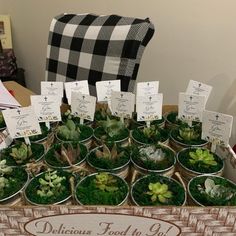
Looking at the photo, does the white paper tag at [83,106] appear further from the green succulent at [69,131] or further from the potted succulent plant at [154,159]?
the potted succulent plant at [154,159]

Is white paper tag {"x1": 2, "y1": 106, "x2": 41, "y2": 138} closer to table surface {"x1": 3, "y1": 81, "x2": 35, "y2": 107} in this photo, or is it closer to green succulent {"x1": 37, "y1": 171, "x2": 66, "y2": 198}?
green succulent {"x1": 37, "y1": 171, "x2": 66, "y2": 198}

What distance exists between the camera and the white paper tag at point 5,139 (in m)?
1.01

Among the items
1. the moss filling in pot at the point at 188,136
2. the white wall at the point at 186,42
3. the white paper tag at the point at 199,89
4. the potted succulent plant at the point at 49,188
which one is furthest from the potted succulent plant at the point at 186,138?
the white wall at the point at 186,42

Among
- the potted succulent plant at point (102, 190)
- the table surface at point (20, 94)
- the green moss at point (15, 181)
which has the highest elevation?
the potted succulent plant at point (102, 190)

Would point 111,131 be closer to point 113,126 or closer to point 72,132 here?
point 113,126

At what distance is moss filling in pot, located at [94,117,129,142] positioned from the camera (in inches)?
40.7

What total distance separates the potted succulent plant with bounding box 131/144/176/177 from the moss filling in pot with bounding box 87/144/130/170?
30mm

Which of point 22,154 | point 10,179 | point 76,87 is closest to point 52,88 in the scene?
point 76,87

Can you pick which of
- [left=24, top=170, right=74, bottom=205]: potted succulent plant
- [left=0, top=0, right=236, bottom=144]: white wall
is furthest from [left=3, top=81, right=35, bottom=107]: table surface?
[left=24, top=170, right=74, bottom=205]: potted succulent plant

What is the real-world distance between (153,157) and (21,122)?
1.38 feet

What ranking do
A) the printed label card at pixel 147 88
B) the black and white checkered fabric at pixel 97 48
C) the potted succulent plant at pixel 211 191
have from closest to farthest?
1. the potted succulent plant at pixel 211 191
2. the printed label card at pixel 147 88
3. the black and white checkered fabric at pixel 97 48

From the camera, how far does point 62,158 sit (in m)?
0.91

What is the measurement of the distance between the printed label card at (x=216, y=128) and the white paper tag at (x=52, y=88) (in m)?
0.52

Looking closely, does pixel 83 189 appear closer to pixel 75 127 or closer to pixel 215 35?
pixel 75 127
